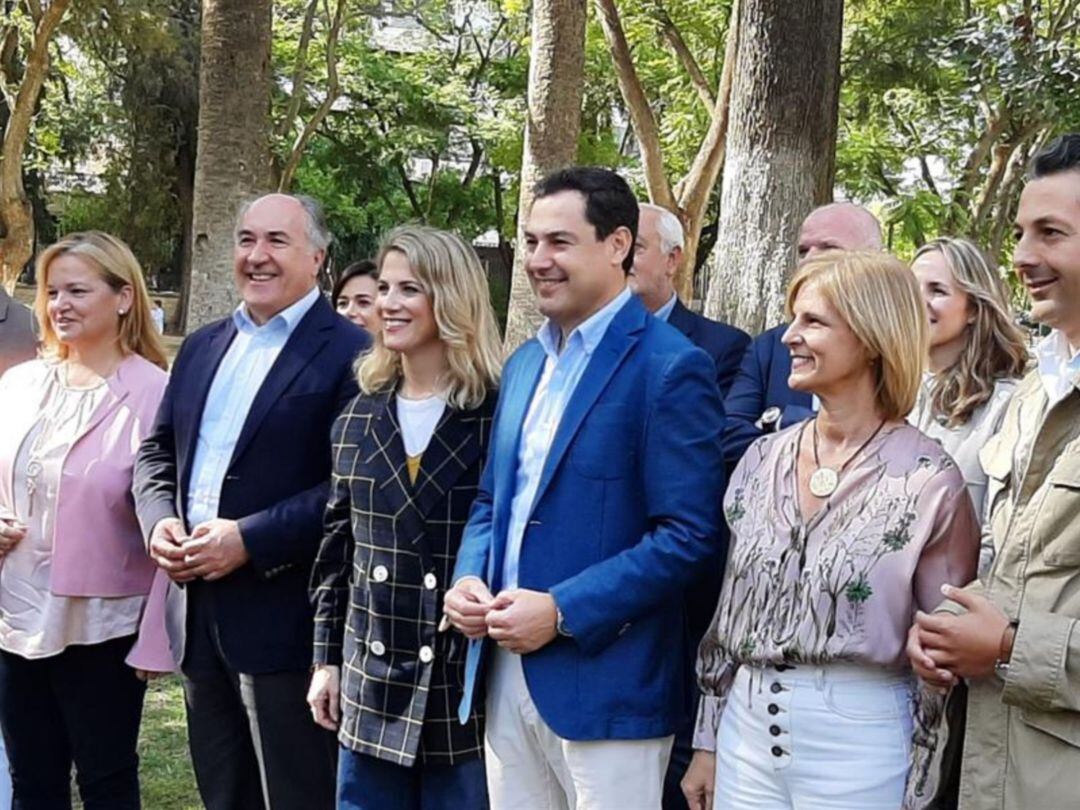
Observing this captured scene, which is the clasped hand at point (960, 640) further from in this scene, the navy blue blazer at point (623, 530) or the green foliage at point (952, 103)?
the green foliage at point (952, 103)

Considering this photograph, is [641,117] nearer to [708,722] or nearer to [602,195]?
[602,195]

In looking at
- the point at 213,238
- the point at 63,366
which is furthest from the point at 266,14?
the point at 63,366

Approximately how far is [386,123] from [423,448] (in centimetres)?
2744

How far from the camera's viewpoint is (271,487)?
12.6 feet

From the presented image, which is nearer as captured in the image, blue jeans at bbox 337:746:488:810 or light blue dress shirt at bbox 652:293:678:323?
blue jeans at bbox 337:746:488:810

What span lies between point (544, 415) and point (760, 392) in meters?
1.08

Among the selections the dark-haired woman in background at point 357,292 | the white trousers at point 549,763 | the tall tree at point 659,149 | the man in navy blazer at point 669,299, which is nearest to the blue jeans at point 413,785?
the white trousers at point 549,763

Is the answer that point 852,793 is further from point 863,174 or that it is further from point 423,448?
point 863,174

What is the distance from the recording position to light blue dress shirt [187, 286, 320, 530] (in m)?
3.87

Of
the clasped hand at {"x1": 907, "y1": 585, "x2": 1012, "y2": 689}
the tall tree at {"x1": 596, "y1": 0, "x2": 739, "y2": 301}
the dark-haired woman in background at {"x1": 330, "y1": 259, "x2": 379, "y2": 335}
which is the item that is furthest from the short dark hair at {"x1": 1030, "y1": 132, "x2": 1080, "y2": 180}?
the tall tree at {"x1": 596, "y1": 0, "x2": 739, "y2": 301}

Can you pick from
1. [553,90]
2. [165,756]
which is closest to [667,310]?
[165,756]

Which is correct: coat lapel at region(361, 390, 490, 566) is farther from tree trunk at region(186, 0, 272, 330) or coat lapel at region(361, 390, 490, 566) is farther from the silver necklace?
tree trunk at region(186, 0, 272, 330)

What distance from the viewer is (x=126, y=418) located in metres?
4.17

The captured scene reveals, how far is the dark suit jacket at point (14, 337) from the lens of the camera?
481cm
